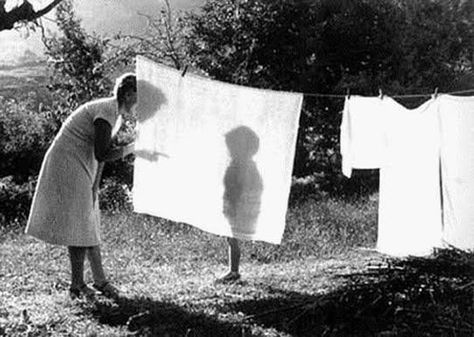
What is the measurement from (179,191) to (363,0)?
7423mm

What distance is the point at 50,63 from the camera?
14633mm

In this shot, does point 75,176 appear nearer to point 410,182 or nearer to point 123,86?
point 123,86

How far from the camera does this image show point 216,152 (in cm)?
462

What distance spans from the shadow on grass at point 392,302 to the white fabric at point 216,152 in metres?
1.03

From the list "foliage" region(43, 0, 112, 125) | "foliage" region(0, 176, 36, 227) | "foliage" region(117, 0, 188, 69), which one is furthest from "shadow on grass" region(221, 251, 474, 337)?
"foliage" region(43, 0, 112, 125)

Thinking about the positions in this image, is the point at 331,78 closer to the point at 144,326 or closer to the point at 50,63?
the point at 50,63

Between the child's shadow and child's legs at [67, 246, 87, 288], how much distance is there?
1.12 meters

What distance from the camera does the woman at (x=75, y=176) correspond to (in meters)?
4.09

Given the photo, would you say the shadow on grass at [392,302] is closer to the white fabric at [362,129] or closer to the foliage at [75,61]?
the white fabric at [362,129]

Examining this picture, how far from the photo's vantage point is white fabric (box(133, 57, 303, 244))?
455cm

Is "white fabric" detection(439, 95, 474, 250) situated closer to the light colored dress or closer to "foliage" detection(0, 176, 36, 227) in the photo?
the light colored dress

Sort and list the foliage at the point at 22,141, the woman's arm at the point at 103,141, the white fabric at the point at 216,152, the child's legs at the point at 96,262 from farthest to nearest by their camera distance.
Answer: the foliage at the point at 22,141
the white fabric at the point at 216,152
the child's legs at the point at 96,262
the woman's arm at the point at 103,141

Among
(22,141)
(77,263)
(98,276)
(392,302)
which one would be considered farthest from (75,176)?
(22,141)

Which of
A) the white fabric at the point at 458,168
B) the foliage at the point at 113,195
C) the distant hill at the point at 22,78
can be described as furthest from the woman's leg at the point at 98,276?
the distant hill at the point at 22,78
